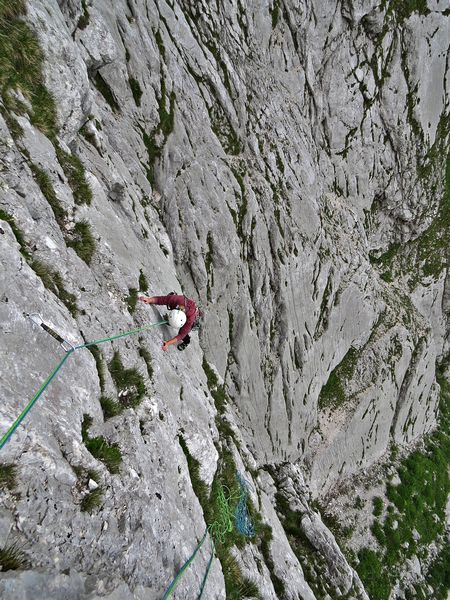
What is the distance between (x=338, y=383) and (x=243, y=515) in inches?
1027

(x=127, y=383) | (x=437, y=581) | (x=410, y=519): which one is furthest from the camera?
(x=410, y=519)

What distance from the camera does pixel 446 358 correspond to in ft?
188

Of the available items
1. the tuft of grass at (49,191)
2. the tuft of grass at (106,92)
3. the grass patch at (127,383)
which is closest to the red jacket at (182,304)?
the grass patch at (127,383)

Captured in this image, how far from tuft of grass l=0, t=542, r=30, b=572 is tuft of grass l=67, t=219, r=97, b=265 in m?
6.70

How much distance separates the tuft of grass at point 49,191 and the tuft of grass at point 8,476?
6404mm

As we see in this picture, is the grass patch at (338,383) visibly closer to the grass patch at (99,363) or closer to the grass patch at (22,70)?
the grass patch at (99,363)

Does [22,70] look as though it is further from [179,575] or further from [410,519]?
[410,519]

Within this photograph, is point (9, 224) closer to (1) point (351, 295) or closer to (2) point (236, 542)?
(2) point (236, 542)

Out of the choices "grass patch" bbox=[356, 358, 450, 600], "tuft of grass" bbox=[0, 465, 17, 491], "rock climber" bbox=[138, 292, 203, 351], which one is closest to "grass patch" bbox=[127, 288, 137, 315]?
"rock climber" bbox=[138, 292, 203, 351]

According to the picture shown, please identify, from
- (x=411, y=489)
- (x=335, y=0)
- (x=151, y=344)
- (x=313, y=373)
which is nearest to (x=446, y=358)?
(x=411, y=489)

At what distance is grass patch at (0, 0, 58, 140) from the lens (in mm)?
9531

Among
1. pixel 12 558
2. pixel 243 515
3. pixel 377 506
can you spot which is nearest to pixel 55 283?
pixel 12 558

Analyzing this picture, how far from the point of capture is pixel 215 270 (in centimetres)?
2341

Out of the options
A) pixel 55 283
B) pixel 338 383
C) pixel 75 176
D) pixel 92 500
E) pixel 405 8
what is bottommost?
pixel 338 383
